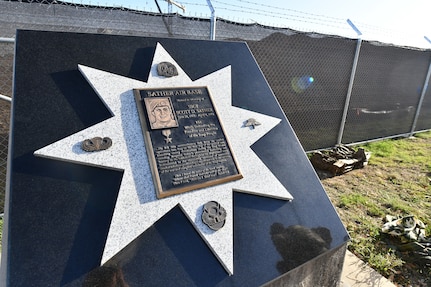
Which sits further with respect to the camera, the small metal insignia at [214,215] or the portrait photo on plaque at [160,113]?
the portrait photo on plaque at [160,113]

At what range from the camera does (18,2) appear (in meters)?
4.48

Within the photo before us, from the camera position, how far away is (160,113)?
6.31 ft

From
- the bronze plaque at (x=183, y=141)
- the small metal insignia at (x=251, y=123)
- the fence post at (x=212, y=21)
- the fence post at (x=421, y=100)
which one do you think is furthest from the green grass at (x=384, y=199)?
the fence post at (x=212, y=21)

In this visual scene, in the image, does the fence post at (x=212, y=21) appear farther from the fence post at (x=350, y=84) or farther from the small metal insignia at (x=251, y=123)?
the fence post at (x=350, y=84)

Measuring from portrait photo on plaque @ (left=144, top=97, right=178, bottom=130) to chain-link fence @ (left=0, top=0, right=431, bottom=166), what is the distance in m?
3.00

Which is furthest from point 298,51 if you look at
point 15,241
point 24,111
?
point 15,241

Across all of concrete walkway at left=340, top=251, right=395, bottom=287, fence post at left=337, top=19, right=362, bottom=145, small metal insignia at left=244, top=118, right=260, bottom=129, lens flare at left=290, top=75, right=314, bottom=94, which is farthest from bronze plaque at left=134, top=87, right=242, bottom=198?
fence post at left=337, top=19, right=362, bottom=145

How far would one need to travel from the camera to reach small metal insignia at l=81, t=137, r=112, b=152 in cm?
164

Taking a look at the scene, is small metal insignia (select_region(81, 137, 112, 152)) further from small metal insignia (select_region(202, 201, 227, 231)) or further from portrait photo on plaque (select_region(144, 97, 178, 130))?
small metal insignia (select_region(202, 201, 227, 231))

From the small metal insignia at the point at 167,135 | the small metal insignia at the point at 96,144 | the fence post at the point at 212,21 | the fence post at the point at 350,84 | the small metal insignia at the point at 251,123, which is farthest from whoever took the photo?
the fence post at the point at 350,84

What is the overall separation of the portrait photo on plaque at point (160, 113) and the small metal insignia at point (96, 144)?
312 millimetres

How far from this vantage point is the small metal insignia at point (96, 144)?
164 centimetres

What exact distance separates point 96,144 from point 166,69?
85 centimetres

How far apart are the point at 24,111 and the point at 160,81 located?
92 centimetres
